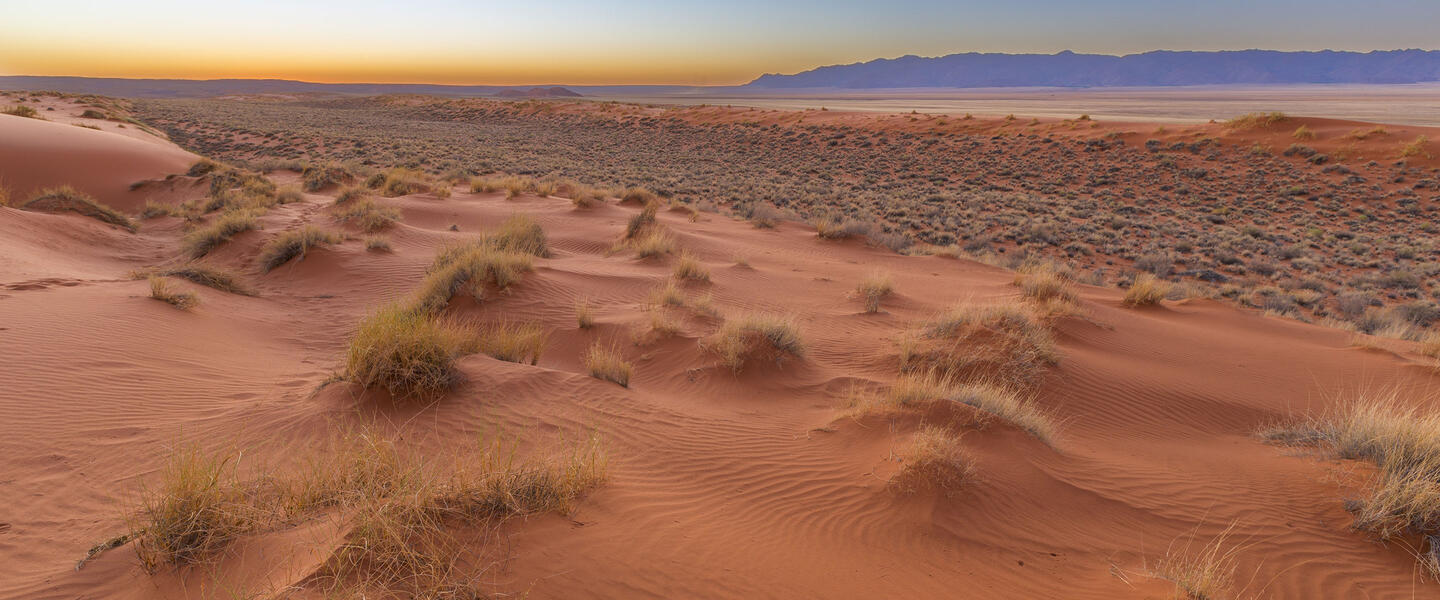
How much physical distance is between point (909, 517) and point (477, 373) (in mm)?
4045

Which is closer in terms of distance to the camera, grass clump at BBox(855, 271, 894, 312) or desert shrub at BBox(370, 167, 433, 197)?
grass clump at BBox(855, 271, 894, 312)

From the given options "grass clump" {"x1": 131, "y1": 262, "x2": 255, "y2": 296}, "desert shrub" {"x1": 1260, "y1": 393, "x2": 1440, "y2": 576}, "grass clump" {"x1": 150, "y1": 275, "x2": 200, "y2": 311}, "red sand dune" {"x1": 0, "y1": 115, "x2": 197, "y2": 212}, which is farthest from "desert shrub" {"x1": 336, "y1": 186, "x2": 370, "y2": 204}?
"desert shrub" {"x1": 1260, "y1": 393, "x2": 1440, "y2": 576}

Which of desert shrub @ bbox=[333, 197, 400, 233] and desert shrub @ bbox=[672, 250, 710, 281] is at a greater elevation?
desert shrub @ bbox=[333, 197, 400, 233]

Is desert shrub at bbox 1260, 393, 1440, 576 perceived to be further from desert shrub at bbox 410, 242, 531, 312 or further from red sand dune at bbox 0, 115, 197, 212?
red sand dune at bbox 0, 115, 197, 212

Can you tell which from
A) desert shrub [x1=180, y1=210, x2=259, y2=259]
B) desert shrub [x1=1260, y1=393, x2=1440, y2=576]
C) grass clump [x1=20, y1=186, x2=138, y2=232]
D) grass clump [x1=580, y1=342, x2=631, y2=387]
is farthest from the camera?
grass clump [x1=20, y1=186, x2=138, y2=232]

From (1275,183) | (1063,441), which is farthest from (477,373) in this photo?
(1275,183)

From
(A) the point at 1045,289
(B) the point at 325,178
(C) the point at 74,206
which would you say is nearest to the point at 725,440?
(A) the point at 1045,289

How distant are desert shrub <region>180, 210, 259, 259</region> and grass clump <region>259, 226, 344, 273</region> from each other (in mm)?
1091

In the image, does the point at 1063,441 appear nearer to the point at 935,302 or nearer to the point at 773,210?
the point at 935,302

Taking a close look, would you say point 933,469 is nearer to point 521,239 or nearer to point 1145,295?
point 1145,295

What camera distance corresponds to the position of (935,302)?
10.8 meters

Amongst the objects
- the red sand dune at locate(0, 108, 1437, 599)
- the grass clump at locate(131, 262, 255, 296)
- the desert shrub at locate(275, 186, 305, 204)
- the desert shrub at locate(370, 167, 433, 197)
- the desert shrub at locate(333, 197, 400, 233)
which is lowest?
the red sand dune at locate(0, 108, 1437, 599)

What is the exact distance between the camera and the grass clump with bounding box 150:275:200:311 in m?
8.19

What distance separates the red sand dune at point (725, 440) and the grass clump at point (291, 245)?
1.25 meters
